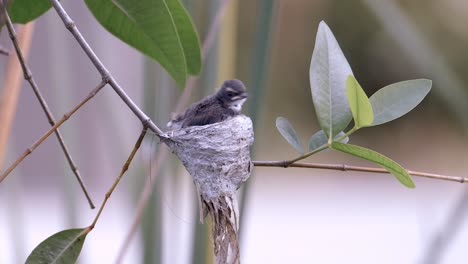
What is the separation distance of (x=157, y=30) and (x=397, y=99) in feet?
0.86

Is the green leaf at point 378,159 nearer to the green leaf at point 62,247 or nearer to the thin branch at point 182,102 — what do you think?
the green leaf at point 62,247

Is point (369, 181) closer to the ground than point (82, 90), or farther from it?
closer to the ground

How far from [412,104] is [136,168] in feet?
2.61

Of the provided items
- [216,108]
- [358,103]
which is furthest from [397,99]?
[216,108]

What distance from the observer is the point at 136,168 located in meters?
1.38

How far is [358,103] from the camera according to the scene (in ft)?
2.14

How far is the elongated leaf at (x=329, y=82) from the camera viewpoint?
2.24 feet

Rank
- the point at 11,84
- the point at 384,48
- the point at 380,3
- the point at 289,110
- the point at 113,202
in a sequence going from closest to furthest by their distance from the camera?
the point at 11,84 < the point at 380,3 < the point at 113,202 < the point at 384,48 < the point at 289,110

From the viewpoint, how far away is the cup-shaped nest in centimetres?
76

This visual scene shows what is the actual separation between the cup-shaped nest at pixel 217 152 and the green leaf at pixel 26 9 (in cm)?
21

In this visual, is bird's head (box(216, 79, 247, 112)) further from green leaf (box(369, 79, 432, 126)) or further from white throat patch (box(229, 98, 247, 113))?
green leaf (box(369, 79, 432, 126))

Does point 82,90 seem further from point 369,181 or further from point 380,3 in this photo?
point 369,181

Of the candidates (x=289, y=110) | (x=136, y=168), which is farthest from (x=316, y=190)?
(x=136, y=168)

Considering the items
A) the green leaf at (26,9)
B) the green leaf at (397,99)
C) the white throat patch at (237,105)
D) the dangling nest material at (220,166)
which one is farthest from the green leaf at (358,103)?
the white throat patch at (237,105)
